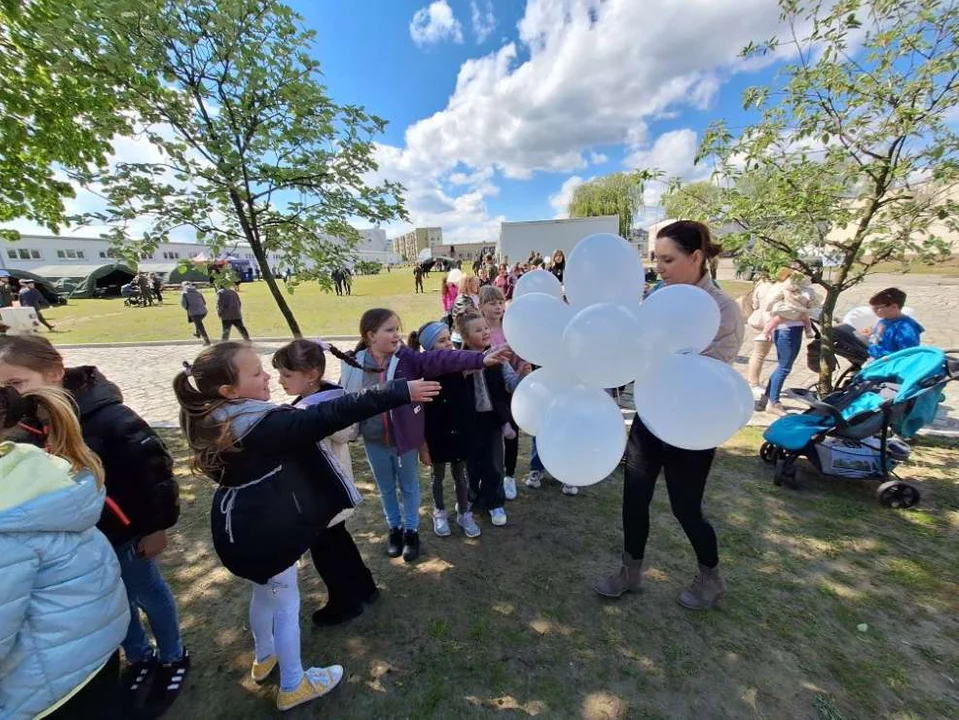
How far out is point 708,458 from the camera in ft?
6.64

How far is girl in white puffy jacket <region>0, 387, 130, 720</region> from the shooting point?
114 centimetres

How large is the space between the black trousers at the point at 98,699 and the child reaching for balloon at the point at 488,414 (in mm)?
2015

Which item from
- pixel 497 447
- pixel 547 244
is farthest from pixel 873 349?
pixel 547 244

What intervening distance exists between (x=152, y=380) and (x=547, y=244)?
66.0 feet

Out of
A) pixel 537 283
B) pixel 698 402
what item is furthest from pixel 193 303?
pixel 698 402

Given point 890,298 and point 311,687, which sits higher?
point 890,298

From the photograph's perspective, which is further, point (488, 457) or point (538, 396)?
point (488, 457)

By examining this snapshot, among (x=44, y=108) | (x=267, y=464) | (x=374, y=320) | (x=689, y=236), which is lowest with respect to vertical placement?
(x=267, y=464)

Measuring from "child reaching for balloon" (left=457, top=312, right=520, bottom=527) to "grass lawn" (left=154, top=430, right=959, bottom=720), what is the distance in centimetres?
27

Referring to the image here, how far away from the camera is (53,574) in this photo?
124cm

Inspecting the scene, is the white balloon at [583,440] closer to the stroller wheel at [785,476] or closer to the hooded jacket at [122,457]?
the hooded jacket at [122,457]

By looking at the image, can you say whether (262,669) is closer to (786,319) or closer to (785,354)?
(785,354)

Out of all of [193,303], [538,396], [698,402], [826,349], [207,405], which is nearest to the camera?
[207,405]

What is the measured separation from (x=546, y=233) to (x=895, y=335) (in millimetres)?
20908
